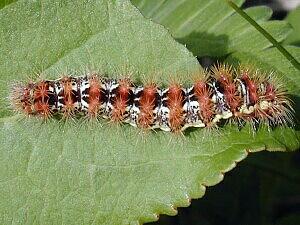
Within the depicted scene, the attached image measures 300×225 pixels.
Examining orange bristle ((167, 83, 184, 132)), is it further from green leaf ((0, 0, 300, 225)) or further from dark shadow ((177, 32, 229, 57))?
dark shadow ((177, 32, 229, 57))

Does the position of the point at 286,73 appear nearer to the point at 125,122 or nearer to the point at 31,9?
the point at 125,122

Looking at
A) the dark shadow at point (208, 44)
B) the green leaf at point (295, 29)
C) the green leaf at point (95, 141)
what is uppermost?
the green leaf at point (295, 29)

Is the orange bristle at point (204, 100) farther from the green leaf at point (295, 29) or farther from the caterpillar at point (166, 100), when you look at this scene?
the green leaf at point (295, 29)

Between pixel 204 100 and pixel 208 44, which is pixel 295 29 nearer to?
pixel 208 44

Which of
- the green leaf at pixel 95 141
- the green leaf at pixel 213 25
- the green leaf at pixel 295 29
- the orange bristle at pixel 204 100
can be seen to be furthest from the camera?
the green leaf at pixel 295 29

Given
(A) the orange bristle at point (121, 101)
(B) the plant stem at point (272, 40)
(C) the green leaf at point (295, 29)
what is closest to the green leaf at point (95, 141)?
(A) the orange bristle at point (121, 101)

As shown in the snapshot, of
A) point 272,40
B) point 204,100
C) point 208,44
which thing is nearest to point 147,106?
point 204,100

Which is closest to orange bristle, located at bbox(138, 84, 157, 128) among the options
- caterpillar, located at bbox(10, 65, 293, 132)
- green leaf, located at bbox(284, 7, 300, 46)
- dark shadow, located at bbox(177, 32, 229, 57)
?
caterpillar, located at bbox(10, 65, 293, 132)
